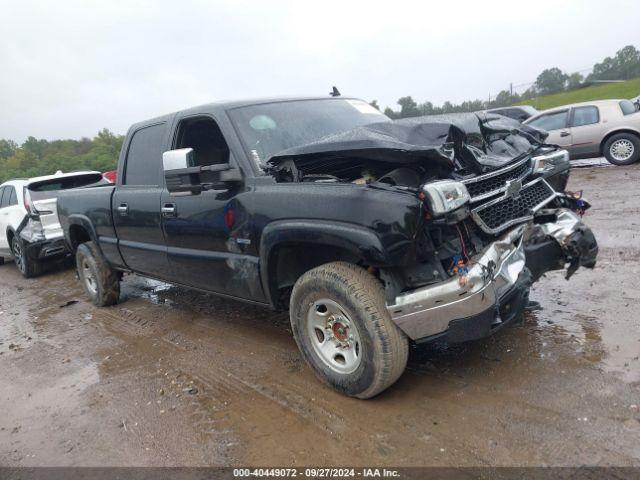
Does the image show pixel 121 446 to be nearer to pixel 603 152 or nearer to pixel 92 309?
pixel 92 309

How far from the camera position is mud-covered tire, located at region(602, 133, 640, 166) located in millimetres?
10648

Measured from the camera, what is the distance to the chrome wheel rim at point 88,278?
585cm

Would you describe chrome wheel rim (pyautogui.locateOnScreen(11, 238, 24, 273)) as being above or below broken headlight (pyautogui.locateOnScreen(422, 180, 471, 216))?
below

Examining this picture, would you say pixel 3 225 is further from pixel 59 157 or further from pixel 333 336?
pixel 59 157

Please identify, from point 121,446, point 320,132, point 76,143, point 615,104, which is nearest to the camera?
point 121,446

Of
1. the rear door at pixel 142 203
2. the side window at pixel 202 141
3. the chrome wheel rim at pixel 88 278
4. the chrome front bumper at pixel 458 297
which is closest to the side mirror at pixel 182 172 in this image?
the side window at pixel 202 141

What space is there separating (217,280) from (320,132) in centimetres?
142

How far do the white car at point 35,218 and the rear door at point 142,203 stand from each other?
3321 mm

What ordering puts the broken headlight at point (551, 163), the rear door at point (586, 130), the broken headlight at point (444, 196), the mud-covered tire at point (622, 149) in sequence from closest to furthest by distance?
the broken headlight at point (444, 196)
the broken headlight at point (551, 163)
the mud-covered tire at point (622, 149)
the rear door at point (586, 130)

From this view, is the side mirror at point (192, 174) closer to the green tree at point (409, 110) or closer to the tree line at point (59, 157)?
the green tree at point (409, 110)

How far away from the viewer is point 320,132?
3.85 metres

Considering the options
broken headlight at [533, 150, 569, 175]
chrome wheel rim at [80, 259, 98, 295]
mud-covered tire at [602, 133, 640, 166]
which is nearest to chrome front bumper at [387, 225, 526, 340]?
broken headlight at [533, 150, 569, 175]

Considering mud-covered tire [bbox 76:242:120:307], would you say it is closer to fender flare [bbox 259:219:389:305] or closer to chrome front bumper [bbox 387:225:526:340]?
fender flare [bbox 259:219:389:305]

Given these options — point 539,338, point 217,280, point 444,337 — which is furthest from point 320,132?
point 539,338
